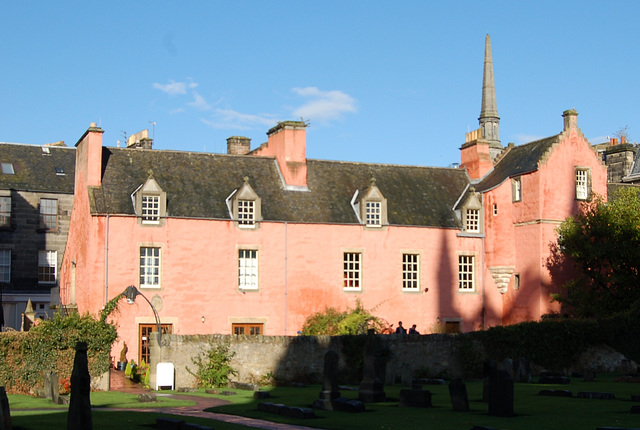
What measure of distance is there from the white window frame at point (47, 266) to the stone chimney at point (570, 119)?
105 feet

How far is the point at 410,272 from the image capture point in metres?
45.8

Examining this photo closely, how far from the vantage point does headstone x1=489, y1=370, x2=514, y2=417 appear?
2291cm

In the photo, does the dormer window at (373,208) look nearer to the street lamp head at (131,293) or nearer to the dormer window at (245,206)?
the dormer window at (245,206)

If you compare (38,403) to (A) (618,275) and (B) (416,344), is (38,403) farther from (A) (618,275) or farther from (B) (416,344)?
(A) (618,275)

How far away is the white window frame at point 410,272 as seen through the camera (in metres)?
45.6

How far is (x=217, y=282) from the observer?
137 ft

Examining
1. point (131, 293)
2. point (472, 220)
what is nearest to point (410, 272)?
point (472, 220)

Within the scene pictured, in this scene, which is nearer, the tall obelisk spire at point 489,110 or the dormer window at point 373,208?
the dormer window at point 373,208

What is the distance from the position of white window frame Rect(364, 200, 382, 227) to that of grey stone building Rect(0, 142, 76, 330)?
2096cm

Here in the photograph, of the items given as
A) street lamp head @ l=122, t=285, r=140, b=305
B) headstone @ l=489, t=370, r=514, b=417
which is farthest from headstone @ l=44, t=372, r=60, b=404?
headstone @ l=489, t=370, r=514, b=417

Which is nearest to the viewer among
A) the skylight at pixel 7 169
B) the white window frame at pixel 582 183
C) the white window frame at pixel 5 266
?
the white window frame at pixel 582 183

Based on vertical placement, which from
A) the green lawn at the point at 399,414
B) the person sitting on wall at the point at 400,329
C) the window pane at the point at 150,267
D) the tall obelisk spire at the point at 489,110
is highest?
the tall obelisk spire at the point at 489,110

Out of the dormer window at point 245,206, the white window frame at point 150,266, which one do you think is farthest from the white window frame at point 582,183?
the white window frame at point 150,266

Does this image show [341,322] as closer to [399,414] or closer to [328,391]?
[328,391]
